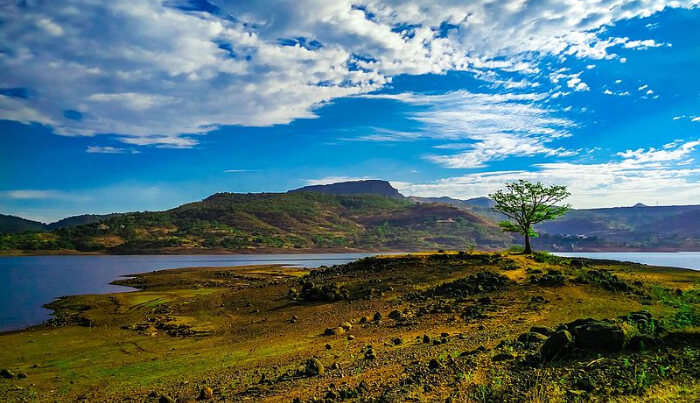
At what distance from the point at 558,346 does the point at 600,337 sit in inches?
39.4

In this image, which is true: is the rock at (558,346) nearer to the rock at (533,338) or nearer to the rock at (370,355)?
the rock at (533,338)

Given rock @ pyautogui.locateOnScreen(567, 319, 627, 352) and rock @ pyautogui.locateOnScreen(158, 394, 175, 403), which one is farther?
rock @ pyautogui.locateOnScreen(158, 394, 175, 403)

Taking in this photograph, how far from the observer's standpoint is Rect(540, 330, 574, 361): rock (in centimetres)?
1004

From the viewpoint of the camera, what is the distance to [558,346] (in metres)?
10.1

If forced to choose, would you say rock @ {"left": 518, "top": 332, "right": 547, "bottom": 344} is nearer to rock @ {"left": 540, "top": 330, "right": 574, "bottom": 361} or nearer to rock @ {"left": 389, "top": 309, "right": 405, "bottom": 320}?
rock @ {"left": 540, "top": 330, "right": 574, "bottom": 361}

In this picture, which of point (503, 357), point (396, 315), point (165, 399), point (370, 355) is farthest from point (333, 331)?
point (503, 357)

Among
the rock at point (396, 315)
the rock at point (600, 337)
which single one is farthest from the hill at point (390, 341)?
the rock at point (396, 315)

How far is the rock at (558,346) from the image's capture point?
1004cm

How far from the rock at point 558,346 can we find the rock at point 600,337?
0.86 ft

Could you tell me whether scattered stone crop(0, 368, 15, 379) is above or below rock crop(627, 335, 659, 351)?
below

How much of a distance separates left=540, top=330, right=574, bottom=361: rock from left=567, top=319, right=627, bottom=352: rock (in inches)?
10.4

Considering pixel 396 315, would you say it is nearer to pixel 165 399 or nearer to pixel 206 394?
pixel 206 394

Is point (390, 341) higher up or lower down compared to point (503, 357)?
lower down

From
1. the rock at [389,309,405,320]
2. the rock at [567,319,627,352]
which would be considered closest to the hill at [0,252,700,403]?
the rock at [567,319,627,352]
